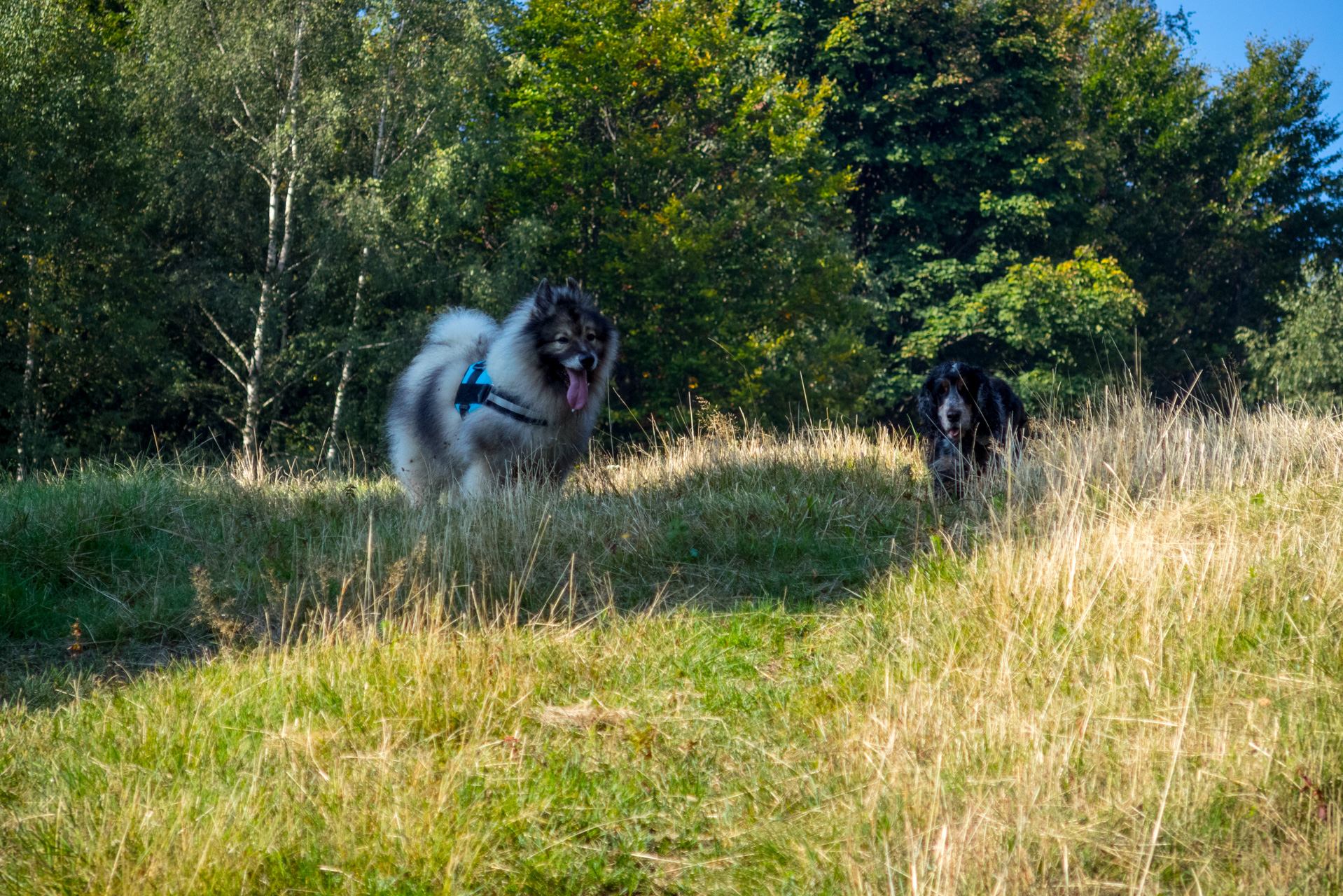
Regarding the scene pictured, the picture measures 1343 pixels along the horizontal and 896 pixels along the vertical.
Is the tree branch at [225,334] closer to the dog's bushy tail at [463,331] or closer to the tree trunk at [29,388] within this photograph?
the tree trunk at [29,388]

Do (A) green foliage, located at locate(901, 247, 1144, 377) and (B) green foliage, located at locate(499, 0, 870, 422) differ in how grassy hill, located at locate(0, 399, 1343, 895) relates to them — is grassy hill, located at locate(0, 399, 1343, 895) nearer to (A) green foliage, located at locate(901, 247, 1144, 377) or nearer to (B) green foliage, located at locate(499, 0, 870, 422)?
(B) green foliage, located at locate(499, 0, 870, 422)

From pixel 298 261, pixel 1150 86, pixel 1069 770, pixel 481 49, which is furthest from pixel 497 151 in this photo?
pixel 1150 86

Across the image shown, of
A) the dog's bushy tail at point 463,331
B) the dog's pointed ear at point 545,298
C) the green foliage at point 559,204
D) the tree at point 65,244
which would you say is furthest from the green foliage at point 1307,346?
the tree at point 65,244

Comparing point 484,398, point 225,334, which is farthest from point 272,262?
point 484,398

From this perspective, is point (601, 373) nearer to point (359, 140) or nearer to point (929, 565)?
point (929, 565)

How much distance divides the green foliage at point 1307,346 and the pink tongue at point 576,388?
95.0ft

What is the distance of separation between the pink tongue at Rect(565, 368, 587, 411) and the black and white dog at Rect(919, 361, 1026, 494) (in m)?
2.50

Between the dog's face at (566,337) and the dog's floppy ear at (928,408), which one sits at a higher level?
the dog's face at (566,337)

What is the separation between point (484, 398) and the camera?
300 inches

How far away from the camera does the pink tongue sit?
7512 mm

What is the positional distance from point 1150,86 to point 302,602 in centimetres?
3721

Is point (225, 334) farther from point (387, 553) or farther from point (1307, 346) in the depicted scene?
point (1307, 346)

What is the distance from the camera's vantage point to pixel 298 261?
2256 cm

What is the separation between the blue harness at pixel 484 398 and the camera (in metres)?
7.49
